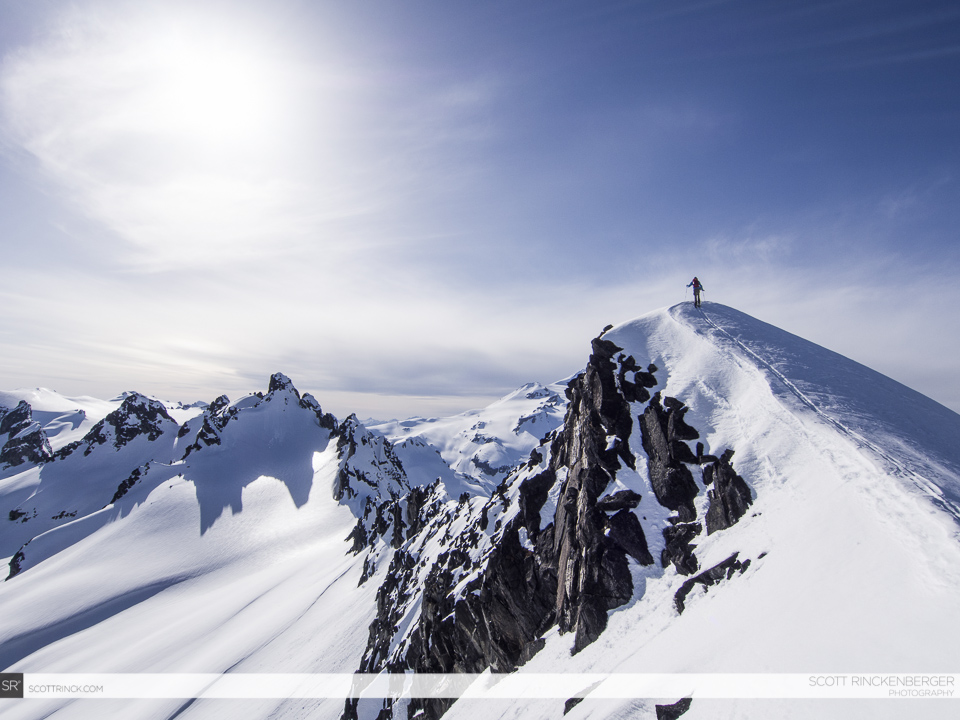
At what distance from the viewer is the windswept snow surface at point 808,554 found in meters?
9.78

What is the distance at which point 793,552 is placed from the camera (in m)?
13.8

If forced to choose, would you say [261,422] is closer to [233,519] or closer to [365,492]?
[233,519]

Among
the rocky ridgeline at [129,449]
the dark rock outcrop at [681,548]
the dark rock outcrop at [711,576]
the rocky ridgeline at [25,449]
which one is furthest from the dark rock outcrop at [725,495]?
the rocky ridgeline at [25,449]

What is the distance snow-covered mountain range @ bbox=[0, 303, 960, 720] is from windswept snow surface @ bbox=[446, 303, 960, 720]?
76 millimetres

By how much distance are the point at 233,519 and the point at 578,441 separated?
306 ft

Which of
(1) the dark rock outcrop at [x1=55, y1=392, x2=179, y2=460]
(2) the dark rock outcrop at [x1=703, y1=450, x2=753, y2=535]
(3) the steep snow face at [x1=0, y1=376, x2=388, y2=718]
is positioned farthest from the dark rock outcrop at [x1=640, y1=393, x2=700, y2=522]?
(1) the dark rock outcrop at [x1=55, y1=392, x2=179, y2=460]

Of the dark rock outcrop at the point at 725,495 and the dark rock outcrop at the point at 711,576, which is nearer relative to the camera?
the dark rock outcrop at the point at 711,576

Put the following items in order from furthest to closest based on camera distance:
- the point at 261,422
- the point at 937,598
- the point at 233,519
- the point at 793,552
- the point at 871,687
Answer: the point at 261,422
the point at 233,519
the point at 793,552
the point at 937,598
the point at 871,687

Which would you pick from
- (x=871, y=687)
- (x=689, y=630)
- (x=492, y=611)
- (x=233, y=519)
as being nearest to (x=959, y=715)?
(x=871, y=687)

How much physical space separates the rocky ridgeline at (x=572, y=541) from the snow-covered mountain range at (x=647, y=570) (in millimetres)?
133

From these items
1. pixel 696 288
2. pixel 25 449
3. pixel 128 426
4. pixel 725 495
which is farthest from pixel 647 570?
pixel 25 449

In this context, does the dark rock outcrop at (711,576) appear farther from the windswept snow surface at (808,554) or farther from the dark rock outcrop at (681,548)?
the dark rock outcrop at (681,548)

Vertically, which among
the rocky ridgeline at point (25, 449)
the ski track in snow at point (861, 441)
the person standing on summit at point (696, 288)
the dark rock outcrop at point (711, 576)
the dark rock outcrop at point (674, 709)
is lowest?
the rocky ridgeline at point (25, 449)

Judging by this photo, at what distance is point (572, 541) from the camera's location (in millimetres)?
22875
